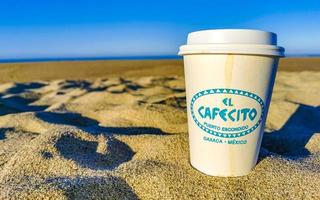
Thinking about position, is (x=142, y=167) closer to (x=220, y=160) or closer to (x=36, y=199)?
(x=220, y=160)

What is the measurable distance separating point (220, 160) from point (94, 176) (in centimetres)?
57

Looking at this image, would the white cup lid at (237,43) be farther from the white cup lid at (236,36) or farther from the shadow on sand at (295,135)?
the shadow on sand at (295,135)

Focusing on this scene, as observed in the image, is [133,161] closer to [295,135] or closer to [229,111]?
[229,111]

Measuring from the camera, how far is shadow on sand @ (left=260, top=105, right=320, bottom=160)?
2024 millimetres

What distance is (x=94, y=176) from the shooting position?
57.1 inches

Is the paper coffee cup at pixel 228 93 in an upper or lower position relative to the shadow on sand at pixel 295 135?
upper

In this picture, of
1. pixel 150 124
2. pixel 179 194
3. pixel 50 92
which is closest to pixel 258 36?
pixel 179 194

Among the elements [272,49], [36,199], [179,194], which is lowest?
[179,194]

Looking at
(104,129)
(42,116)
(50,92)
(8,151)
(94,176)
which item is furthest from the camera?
(50,92)

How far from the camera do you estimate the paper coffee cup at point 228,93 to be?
1321 mm

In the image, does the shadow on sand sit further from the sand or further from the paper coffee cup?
the paper coffee cup

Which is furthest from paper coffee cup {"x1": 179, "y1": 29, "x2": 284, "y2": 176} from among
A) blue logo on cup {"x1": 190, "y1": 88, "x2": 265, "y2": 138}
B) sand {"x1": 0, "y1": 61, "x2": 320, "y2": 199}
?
sand {"x1": 0, "y1": 61, "x2": 320, "y2": 199}

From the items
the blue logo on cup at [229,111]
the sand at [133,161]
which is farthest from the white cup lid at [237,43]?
the sand at [133,161]

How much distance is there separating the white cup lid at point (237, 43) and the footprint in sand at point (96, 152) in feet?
2.41
